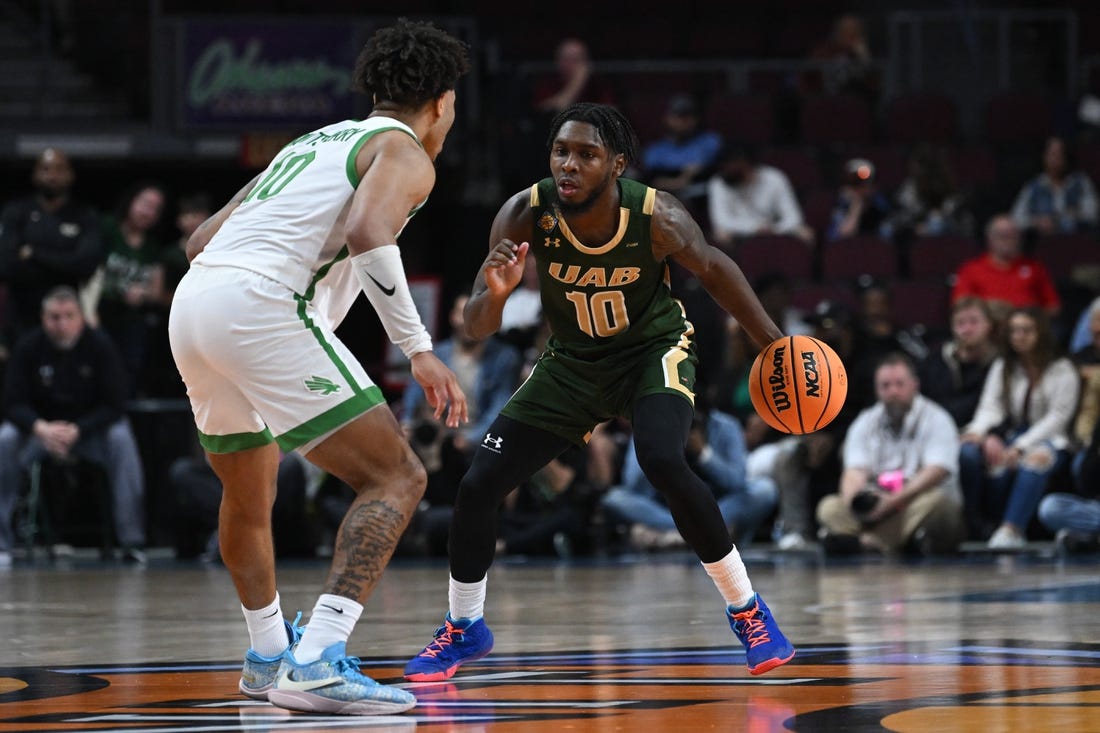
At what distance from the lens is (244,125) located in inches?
602

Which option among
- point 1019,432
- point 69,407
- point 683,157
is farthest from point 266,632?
point 683,157

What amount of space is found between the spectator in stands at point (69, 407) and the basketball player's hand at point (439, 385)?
7.39 meters

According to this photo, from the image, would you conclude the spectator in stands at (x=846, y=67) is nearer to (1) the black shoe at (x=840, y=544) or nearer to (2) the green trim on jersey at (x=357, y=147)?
(1) the black shoe at (x=840, y=544)

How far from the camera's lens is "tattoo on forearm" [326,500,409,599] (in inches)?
189

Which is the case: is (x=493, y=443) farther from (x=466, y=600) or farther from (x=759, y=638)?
(x=759, y=638)

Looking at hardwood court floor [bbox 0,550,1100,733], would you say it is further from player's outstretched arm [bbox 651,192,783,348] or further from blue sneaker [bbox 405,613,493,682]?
player's outstretched arm [bbox 651,192,783,348]

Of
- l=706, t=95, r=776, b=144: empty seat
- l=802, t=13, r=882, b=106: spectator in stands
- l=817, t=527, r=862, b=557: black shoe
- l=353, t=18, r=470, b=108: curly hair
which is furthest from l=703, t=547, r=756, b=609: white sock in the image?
l=802, t=13, r=882, b=106: spectator in stands

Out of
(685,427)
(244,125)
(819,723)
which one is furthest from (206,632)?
(244,125)

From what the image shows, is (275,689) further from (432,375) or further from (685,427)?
(685,427)

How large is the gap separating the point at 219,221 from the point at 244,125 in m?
10.3

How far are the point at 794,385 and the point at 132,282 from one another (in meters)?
7.60

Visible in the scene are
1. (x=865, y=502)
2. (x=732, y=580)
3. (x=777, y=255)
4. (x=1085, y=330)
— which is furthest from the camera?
(x=777, y=255)

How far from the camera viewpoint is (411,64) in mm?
5145

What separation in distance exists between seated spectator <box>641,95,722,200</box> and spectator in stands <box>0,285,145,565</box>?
4.41 meters
